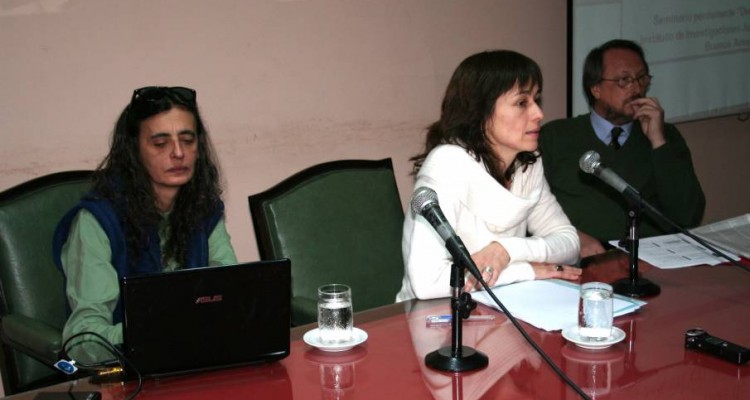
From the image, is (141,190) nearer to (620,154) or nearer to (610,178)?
(610,178)

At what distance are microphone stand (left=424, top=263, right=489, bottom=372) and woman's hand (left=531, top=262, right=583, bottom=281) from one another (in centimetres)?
62

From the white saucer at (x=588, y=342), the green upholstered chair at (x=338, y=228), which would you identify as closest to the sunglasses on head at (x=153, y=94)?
the green upholstered chair at (x=338, y=228)

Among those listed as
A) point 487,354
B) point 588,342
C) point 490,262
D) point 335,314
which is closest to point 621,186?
point 490,262

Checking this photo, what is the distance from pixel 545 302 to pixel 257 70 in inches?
57.9

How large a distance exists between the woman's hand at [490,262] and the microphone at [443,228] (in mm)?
580

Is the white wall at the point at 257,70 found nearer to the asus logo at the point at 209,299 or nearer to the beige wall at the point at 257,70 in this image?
the beige wall at the point at 257,70

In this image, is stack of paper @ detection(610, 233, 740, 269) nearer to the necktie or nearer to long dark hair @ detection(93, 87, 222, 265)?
the necktie

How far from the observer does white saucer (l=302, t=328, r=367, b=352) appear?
5.61 feet

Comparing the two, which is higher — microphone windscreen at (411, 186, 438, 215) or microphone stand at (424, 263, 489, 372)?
microphone windscreen at (411, 186, 438, 215)

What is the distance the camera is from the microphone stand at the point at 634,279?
6.95 feet

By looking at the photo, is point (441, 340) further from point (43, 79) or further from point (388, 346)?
point (43, 79)

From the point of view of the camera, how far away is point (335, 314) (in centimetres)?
175

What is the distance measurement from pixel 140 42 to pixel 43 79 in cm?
33

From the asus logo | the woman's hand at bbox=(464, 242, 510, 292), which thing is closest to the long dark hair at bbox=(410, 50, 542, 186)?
the woman's hand at bbox=(464, 242, 510, 292)
